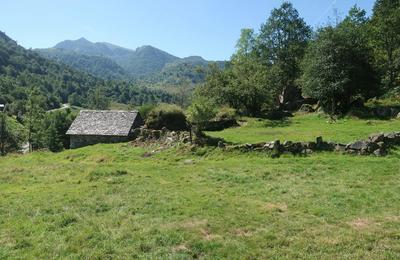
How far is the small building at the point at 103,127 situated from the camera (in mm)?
43719

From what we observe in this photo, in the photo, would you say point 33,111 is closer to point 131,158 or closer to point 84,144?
point 84,144

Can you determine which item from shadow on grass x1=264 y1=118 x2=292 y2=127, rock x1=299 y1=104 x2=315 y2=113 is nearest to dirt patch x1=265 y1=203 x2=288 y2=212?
shadow on grass x1=264 y1=118 x2=292 y2=127

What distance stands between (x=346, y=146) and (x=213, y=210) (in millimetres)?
12089

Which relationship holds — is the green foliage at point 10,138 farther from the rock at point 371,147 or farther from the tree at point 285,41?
the rock at point 371,147

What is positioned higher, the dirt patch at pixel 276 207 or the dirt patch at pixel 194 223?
the dirt patch at pixel 276 207

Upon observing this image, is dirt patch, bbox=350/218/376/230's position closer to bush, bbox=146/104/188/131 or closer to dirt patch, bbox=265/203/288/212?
dirt patch, bbox=265/203/288/212

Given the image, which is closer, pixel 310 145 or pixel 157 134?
pixel 310 145

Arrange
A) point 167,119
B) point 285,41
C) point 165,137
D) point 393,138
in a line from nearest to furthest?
1. point 393,138
2. point 165,137
3. point 167,119
4. point 285,41

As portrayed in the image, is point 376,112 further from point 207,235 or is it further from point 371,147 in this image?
point 207,235

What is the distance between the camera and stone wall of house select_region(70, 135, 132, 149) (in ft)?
143

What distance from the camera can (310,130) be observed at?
3544cm

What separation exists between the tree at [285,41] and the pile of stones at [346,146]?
39207 millimetres

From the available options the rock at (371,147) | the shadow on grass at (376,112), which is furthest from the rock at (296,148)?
the shadow on grass at (376,112)

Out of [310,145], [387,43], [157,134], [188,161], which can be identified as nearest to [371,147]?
[310,145]
